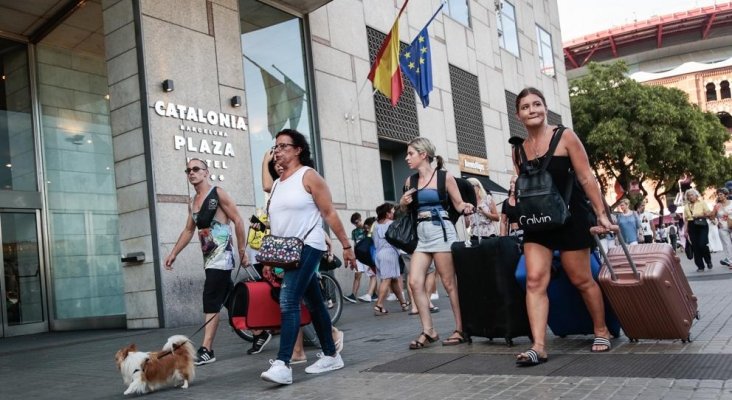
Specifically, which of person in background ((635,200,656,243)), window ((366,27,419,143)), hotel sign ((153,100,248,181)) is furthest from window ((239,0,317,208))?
person in background ((635,200,656,243))

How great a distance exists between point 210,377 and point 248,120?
24.2 ft

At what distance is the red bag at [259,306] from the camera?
4.83 m

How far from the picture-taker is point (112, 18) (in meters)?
10.4

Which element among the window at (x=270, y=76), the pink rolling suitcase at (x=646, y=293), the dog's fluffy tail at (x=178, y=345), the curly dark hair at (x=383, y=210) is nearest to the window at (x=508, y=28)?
the window at (x=270, y=76)

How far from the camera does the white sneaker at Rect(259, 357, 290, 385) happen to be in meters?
4.18

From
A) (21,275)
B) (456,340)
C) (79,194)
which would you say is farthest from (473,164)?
(456,340)

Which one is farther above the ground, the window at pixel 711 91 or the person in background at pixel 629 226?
the window at pixel 711 91

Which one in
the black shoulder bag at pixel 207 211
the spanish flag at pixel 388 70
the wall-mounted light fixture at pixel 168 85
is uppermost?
the spanish flag at pixel 388 70

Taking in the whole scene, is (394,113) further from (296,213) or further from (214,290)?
(296,213)

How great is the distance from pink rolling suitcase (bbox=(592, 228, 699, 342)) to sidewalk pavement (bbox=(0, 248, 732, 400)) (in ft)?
0.45

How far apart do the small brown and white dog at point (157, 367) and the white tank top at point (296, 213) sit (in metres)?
1.04

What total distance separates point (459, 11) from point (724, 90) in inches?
1853

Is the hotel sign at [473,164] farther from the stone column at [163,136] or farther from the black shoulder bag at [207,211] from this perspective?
the black shoulder bag at [207,211]

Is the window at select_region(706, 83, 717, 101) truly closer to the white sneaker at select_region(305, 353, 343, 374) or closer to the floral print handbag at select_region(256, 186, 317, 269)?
the white sneaker at select_region(305, 353, 343, 374)
